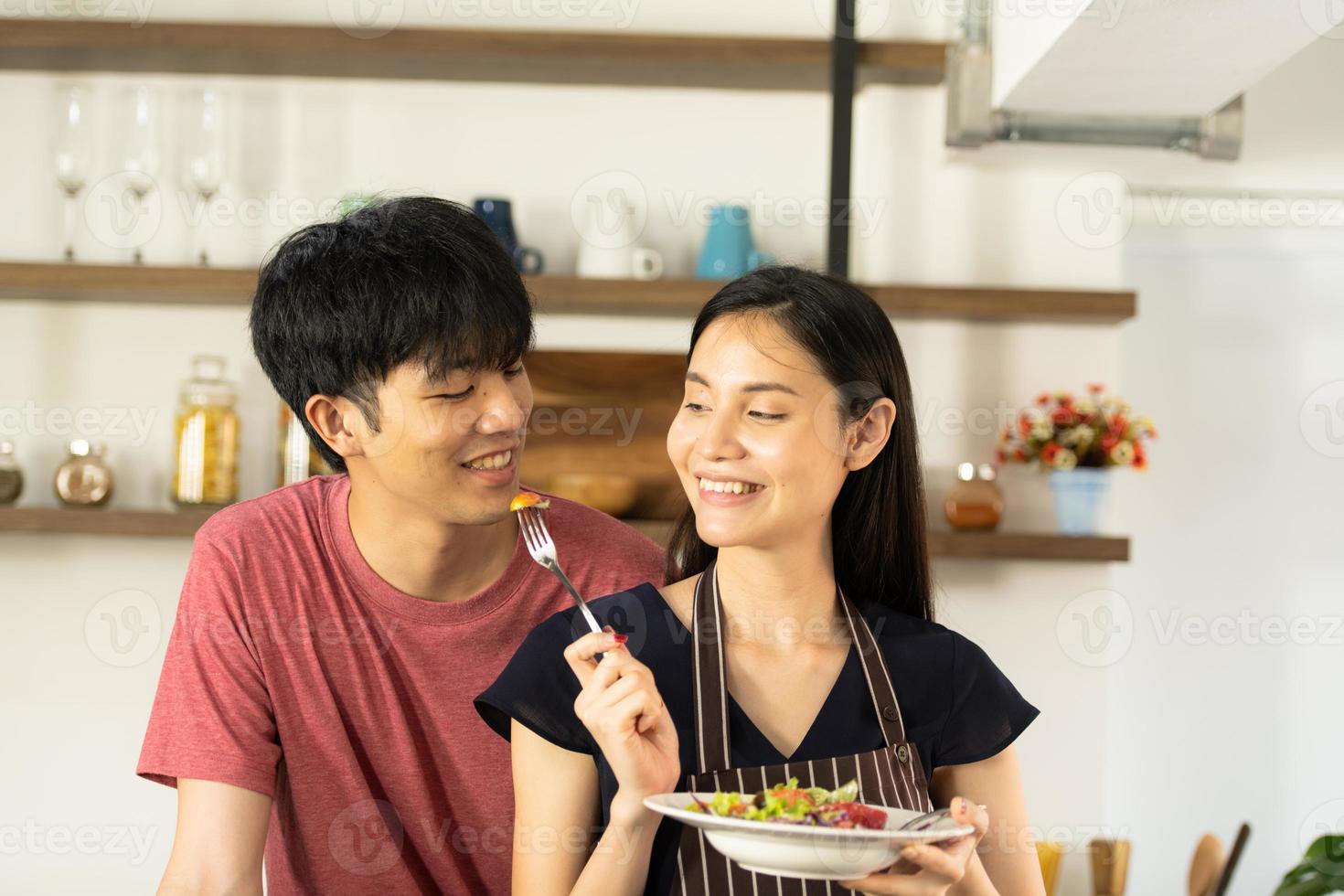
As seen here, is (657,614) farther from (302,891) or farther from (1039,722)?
(1039,722)

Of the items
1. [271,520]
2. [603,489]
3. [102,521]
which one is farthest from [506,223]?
[271,520]

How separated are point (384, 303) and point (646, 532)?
1.42 m

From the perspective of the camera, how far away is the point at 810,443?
132 centimetres

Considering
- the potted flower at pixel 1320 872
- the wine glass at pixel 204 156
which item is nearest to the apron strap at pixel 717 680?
the potted flower at pixel 1320 872

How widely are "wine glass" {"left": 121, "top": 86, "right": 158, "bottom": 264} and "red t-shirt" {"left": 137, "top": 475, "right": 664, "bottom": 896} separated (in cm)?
158

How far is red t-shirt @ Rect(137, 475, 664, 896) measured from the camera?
1.51 metres

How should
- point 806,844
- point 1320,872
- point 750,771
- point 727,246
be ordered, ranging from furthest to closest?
point 727,246
point 1320,872
point 750,771
point 806,844

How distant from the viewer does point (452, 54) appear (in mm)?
2881

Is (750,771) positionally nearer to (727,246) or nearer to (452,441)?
(452,441)

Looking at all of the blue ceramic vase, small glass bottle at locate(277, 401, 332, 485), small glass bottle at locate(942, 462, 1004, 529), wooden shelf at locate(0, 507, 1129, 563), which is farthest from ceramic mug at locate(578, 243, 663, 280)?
small glass bottle at locate(942, 462, 1004, 529)

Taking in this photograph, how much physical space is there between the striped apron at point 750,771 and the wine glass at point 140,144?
208cm

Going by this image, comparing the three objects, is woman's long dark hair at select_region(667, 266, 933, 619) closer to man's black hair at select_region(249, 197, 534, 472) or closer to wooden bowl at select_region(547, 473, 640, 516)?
man's black hair at select_region(249, 197, 534, 472)

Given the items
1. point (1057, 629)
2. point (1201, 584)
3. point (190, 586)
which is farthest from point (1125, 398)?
point (190, 586)

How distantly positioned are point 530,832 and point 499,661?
35cm
